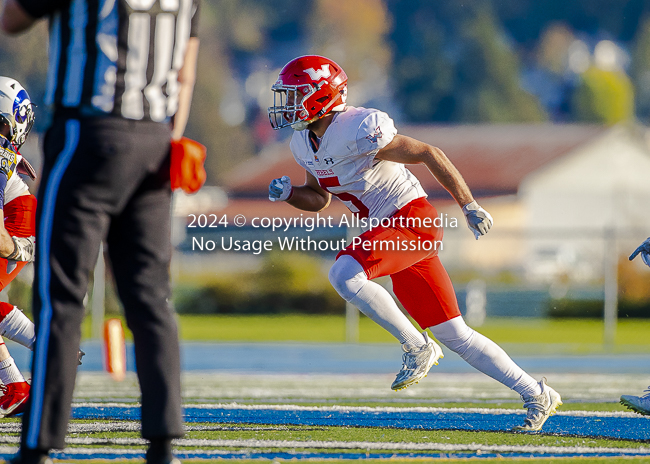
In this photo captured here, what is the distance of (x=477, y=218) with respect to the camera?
15.3 ft

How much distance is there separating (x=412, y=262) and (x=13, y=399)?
1975 mm

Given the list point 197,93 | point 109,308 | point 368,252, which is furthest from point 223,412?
point 197,93

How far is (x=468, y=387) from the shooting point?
7.37 m

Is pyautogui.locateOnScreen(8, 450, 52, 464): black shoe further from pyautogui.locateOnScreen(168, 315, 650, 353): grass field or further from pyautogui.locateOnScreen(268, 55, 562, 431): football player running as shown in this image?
pyautogui.locateOnScreen(168, 315, 650, 353): grass field

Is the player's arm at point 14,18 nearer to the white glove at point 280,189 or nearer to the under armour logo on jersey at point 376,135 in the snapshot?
the under armour logo on jersey at point 376,135

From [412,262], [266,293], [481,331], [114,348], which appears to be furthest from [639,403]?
[266,293]

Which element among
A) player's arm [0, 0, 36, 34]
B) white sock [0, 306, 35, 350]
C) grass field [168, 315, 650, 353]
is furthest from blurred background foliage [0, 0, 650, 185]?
player's arm [0, 0, 36, 34]

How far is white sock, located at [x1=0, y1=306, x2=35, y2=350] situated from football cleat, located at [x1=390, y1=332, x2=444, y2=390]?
1.78 m

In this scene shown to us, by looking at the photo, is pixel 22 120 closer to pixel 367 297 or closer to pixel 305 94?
pixel 305 94

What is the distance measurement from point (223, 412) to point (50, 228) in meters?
2.33

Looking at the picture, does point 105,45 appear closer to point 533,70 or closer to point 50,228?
point 50,228

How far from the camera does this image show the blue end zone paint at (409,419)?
464cm

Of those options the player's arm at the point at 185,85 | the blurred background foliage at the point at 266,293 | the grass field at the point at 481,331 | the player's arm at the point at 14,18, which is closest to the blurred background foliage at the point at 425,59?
the blurred background foliage at the point at 266,293

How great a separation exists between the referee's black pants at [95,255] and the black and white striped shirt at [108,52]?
67mm
